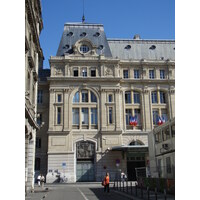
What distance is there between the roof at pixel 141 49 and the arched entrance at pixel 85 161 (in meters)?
18.2

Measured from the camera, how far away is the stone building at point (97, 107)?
44.9m

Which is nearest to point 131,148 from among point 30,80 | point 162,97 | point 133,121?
point 133,121

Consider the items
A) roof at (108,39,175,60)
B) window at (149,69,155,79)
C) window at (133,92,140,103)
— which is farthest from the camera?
roof at (108,39,175,60)

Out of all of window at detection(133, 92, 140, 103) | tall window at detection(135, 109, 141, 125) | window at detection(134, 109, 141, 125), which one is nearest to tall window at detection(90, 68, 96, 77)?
window at detection(133, 92, 140, 103)

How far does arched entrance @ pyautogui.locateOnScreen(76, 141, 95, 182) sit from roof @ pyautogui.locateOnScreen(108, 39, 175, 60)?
718 inches

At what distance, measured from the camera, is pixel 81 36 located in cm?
5234

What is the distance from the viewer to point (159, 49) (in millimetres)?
56531

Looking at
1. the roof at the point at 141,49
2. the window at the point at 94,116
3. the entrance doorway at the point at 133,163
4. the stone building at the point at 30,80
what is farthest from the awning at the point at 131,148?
the stone building at the point at 30,80

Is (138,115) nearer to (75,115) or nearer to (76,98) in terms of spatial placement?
(75,115)

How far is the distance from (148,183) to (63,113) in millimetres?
25110

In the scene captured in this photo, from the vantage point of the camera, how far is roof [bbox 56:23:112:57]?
50875mm

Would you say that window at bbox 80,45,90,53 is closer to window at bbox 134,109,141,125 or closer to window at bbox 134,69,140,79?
window at bbox 134,69,140,79
